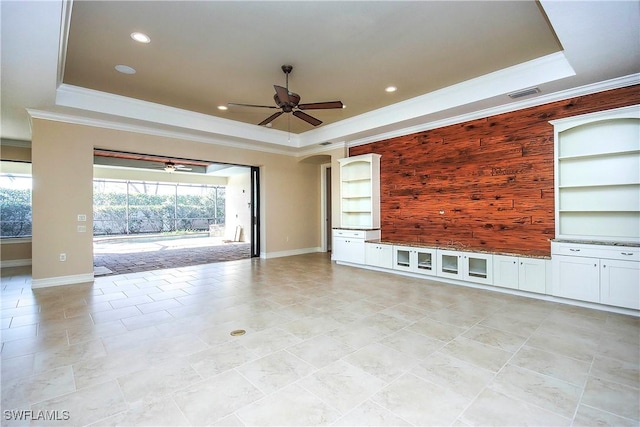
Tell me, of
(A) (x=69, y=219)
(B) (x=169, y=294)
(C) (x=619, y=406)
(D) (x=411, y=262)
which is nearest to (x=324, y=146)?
(D) (x=411, y=262)

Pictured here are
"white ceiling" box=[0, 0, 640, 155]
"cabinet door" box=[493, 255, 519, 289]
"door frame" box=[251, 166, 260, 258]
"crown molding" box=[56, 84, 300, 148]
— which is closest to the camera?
"white ceiling" box=[0, 0, 640, 155]

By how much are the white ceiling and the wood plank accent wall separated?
0.27m

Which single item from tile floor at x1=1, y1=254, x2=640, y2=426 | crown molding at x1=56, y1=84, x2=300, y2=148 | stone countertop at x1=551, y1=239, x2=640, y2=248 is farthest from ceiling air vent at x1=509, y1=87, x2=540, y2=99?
crown molding at x1=56, y1=84, x2=300, y2=148

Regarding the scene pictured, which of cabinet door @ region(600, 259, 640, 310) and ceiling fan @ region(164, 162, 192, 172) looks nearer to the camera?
cabinet door @ region(600, 259, 640, 310)

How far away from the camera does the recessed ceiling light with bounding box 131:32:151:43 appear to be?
11.1ft

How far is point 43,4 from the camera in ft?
7.84

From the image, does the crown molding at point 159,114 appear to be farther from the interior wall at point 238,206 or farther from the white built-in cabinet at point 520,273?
the white built-in cabinet at point 520,273

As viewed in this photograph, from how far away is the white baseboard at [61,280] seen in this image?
4.97 m

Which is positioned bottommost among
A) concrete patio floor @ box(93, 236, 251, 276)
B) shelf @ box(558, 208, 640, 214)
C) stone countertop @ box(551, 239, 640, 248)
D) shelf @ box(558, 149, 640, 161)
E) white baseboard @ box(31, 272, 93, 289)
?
concrete patio floor @ box(93, 236, 251, 276)

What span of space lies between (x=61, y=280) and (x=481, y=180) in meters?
7.35

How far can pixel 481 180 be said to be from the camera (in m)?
5.14

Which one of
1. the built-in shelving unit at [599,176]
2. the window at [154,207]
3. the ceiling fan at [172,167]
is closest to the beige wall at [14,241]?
the ceiling fan at [172,167]

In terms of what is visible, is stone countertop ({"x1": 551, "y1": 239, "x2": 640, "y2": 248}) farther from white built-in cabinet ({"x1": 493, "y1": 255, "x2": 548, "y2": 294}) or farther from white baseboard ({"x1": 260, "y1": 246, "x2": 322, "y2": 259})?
white baseboard ({"x1": 260, "y1": 246, "x2": 322, "y2": 259})

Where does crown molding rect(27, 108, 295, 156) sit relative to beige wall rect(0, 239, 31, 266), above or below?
above
